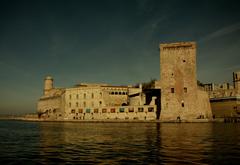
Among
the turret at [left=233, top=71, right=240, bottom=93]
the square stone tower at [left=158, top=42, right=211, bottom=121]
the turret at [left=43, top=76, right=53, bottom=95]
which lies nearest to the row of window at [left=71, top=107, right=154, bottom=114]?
the square stone tower at [left=158, top=42, right=211, bottom=121]

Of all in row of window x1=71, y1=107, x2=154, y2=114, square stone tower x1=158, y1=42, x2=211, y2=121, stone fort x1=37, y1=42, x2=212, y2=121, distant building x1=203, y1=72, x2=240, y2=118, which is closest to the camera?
square stone tower x1=158, y1=42, x2=211, y2=121

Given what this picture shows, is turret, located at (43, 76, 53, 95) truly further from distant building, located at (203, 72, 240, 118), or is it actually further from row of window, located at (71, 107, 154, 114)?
distant building, located at (203, 72, 240, 118)

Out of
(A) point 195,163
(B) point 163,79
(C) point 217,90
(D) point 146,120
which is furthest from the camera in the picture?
(C) point 217,90

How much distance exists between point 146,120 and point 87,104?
21836 mm

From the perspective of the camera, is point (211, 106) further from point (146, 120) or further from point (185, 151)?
point (185, 151)

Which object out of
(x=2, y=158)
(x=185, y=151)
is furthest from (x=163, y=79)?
(x=2, y=158)

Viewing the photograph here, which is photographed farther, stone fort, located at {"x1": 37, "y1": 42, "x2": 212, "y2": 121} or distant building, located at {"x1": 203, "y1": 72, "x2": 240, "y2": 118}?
distant building, located at {"x1": 203, "y1": 72, "x2": 240, "y2": 118}

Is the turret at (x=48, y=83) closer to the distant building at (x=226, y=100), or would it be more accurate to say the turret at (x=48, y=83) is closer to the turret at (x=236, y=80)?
the distant building at (x=226, y=100)

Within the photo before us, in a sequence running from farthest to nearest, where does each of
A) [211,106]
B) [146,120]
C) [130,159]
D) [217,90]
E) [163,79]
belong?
[217,90] < [211,106] < [146,120] < [163,79] < [130,159]

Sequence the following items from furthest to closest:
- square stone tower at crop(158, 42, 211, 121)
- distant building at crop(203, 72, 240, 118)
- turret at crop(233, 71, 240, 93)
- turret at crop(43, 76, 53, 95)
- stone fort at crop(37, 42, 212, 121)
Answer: turret at crop(43, 76, 53, 95)
turret at crop(233, 71, 240, 93)
distant building at crop(203, 72, 240, 118)
stone fort at crop(37, 42, 212, 121)
square stone tower at crop(158, 42, 211, 121)

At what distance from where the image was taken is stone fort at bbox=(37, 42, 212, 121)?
56469 millimetres

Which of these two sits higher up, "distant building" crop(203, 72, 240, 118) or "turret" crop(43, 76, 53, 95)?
"turret" crop(43, 76, 53, 95)

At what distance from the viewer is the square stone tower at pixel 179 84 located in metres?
56.3

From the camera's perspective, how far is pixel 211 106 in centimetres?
6806
